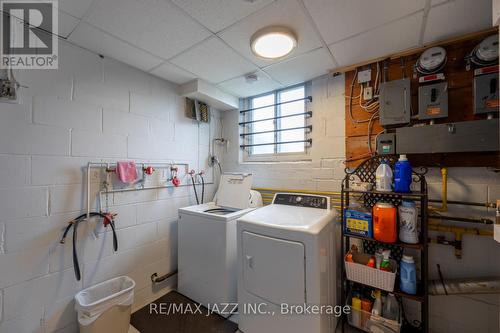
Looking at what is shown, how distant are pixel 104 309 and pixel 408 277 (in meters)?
2.22

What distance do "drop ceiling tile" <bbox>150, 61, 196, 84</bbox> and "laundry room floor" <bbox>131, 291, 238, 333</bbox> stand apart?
239 cm

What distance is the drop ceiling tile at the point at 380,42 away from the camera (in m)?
1.38

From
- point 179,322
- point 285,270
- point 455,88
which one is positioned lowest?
point 179,322

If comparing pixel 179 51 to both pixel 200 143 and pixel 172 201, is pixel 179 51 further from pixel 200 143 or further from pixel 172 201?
pixel 172 201

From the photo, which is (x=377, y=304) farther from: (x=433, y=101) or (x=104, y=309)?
(x=104, y=309)

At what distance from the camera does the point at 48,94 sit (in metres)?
1.45

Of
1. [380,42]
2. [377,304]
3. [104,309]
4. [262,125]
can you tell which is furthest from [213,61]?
[377,304]

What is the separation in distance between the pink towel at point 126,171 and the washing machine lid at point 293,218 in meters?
1.09

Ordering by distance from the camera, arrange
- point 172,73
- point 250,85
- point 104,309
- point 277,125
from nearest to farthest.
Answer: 1. point 104,309
2. point 172,73
3. point 250,85
4. point 277,125

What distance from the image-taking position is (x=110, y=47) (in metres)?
1.63

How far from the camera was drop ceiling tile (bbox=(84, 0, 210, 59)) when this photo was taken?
122cm

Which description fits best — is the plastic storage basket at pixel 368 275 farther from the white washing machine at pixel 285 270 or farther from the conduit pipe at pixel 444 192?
the conduit pipe at pixel 444 192

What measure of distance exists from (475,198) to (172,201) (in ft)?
8.88

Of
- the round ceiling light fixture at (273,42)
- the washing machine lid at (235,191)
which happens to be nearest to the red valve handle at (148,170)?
the washing machine lid at (235,191)
